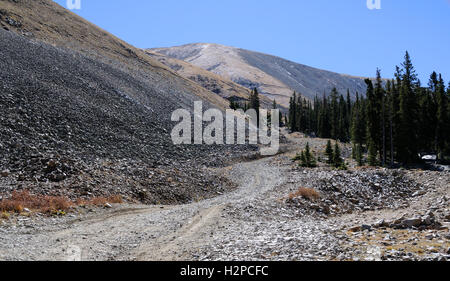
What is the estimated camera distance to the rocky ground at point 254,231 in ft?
32.2

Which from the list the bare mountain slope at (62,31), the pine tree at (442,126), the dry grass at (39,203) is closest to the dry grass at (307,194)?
the dry grass at (39,203)

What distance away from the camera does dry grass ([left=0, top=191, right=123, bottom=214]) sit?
15961 millimetres

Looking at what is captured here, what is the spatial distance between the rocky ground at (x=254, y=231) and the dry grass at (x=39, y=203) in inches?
33.7

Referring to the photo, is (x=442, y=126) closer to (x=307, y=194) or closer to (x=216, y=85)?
(x=307, y=194)

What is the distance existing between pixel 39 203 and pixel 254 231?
11637 mm

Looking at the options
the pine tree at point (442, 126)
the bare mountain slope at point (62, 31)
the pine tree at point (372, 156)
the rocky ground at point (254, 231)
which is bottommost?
the rocky ground at point (254, 231)

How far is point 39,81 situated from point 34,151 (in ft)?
60.9

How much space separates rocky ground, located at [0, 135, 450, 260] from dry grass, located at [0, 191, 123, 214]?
0.86 meters

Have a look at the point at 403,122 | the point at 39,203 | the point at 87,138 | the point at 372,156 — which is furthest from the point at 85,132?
the point at 403,122

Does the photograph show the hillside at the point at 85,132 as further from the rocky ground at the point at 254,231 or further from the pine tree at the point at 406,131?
the pine tree at the point at 406,131

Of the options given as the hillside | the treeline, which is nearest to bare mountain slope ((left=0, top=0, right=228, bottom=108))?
the hillside

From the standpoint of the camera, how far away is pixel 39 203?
17094 mm

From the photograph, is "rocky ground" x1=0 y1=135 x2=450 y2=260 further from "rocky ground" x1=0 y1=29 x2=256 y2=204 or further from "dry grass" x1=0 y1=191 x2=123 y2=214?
"rocky ground" x1=0 y1=29 x2=256 y2=204
